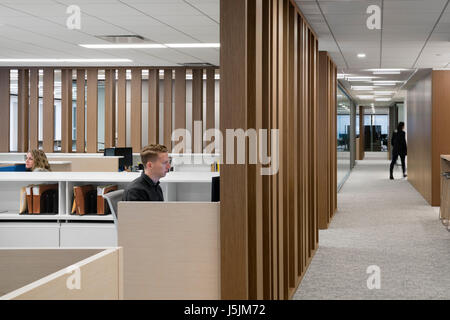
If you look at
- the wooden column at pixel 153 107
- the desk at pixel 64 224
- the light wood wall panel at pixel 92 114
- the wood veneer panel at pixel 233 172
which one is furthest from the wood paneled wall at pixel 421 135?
the wood veneer panel at pixel 233 172

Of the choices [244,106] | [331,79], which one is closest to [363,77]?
[331,79]

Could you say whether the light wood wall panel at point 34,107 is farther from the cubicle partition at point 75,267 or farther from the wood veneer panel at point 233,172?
the cubicle partition at point 75,267

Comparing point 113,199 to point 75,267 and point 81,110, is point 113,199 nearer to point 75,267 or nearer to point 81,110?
point 75,267

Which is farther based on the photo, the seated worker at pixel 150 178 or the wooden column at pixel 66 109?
the wooden column at pixel 66 109

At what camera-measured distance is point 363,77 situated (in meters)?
12.8

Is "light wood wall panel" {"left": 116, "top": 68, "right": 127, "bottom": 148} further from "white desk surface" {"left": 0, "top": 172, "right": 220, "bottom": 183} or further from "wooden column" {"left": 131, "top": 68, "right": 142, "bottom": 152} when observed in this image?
"white desk surface" {"left": 0, "top": 172, "right": 220, "bottom": 183}

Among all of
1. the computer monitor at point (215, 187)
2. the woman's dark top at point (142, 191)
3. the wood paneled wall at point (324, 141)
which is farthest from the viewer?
the wood paneled wall at point (324, 141)

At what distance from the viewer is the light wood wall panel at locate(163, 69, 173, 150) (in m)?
11.9

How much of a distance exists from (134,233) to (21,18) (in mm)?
4289

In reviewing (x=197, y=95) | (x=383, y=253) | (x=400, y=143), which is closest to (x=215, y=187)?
(x=383, y=253)

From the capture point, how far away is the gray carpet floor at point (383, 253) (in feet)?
16.7

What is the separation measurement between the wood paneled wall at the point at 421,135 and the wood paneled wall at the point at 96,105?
4.23 metres

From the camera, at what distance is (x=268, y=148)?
3998mm
